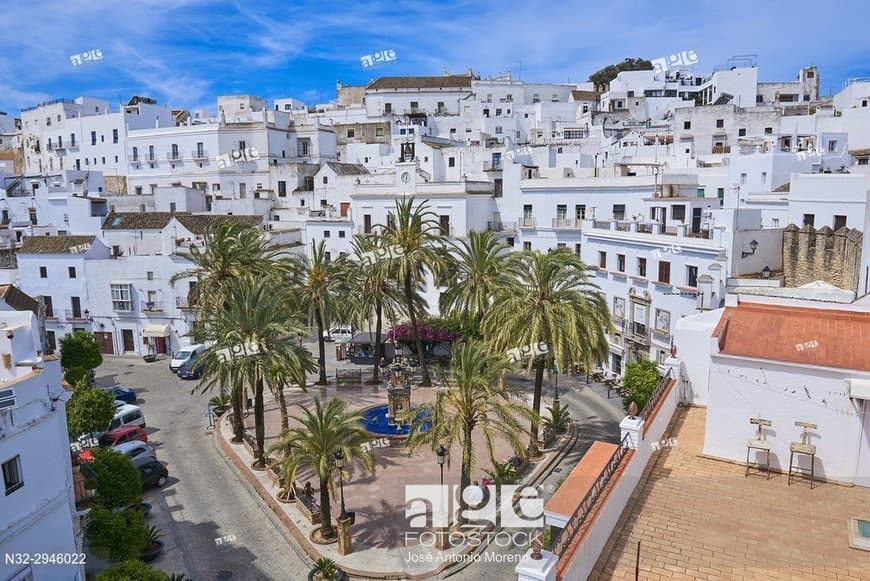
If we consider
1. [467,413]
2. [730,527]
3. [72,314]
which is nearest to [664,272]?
[467,413]

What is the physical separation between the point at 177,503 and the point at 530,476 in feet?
38.9

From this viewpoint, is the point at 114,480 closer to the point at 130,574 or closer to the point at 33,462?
the point at 130,574

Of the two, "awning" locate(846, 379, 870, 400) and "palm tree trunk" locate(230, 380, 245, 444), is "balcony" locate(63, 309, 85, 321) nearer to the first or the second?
"palm tree trunk" locate(230, 380, 245, 444)

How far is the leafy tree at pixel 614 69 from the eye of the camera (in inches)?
3533

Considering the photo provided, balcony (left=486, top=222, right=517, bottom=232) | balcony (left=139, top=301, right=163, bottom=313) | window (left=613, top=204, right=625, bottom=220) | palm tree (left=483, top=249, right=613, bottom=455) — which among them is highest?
window (left=613, top=204, right=625, bottom=220)

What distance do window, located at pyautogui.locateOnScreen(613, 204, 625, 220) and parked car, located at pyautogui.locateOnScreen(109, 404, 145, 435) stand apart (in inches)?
1099

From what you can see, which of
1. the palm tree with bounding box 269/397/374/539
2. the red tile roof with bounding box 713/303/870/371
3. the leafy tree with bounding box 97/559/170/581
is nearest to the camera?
the red tile roof with bounding box 713/303/870/371

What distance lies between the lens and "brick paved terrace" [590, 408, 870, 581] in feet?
31.3

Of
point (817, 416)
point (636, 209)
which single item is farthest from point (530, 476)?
point (636, 209)

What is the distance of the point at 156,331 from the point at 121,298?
11.0ft

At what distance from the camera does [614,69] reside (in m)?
93.2

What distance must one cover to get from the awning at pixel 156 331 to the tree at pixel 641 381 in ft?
91.2

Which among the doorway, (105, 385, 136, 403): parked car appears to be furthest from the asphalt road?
the doorway

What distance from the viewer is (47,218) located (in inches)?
1845
